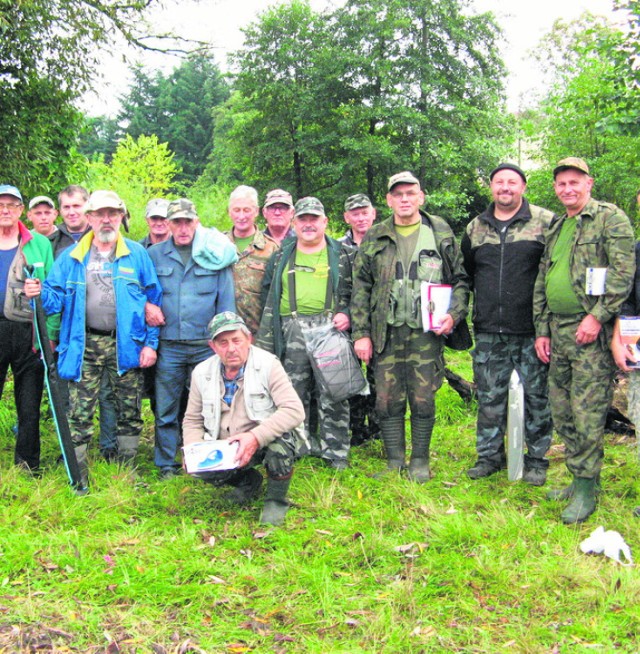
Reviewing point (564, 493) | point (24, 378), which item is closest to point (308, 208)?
point (24, 378)

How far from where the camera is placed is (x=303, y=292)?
5.47 metres

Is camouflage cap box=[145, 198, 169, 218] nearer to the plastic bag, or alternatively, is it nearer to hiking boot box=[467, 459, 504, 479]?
the plastic bag

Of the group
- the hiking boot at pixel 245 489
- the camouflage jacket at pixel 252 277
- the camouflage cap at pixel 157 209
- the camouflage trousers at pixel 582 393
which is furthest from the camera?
the camouflage cap at pixel 157 209

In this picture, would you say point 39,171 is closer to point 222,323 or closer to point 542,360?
point 222,323

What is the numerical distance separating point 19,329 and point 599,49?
630cm

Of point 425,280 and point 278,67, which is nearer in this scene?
point 425,280

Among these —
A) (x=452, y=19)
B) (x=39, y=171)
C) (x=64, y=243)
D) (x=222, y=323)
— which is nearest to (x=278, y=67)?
(x=452, y=19)

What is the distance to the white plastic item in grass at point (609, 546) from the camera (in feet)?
12.6

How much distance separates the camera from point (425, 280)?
5.17 metres

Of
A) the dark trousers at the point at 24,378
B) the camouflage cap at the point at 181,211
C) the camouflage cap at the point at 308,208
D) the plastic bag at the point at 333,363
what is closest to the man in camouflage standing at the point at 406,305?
the plastic bag at the point at 333,363

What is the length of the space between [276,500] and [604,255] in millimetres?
2706

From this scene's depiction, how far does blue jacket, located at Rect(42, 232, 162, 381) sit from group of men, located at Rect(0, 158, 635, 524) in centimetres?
1

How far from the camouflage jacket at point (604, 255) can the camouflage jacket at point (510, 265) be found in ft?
1.42

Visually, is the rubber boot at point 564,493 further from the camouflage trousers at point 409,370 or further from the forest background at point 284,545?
the camouflage trousers at point 409,370
